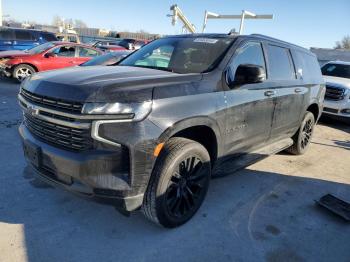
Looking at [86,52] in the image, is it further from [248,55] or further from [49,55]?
[248,55]

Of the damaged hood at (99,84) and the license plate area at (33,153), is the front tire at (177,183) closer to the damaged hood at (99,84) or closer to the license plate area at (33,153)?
the damaged hood at (99,84)

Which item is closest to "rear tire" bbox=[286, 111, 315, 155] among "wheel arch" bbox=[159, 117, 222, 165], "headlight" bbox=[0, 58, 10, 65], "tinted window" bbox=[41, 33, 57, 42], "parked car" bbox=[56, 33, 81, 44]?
"wheel arch" bbox=[159, 117, 222, 165]

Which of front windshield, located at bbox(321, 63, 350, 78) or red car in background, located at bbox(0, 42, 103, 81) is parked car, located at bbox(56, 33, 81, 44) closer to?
red car in background, located at bbox(0, 42, 103, 81)

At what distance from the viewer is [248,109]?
3900mm

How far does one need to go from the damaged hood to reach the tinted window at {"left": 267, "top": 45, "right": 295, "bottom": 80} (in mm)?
1651

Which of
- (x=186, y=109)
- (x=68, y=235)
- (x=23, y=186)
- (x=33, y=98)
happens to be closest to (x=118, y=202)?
(x=68, y=235)

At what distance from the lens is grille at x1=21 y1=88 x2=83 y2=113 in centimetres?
266

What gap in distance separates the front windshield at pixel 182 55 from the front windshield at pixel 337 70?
7892mm

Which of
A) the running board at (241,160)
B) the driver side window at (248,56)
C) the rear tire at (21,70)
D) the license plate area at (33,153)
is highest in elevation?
the driver side window at (248,56)

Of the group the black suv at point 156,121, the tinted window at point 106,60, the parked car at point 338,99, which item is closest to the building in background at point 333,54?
the parked car at point 338,99

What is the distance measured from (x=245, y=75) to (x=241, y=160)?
3.43 feet

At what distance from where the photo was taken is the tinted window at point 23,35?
1684cm

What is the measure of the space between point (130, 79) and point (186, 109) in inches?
22.1

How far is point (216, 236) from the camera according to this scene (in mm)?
3309
